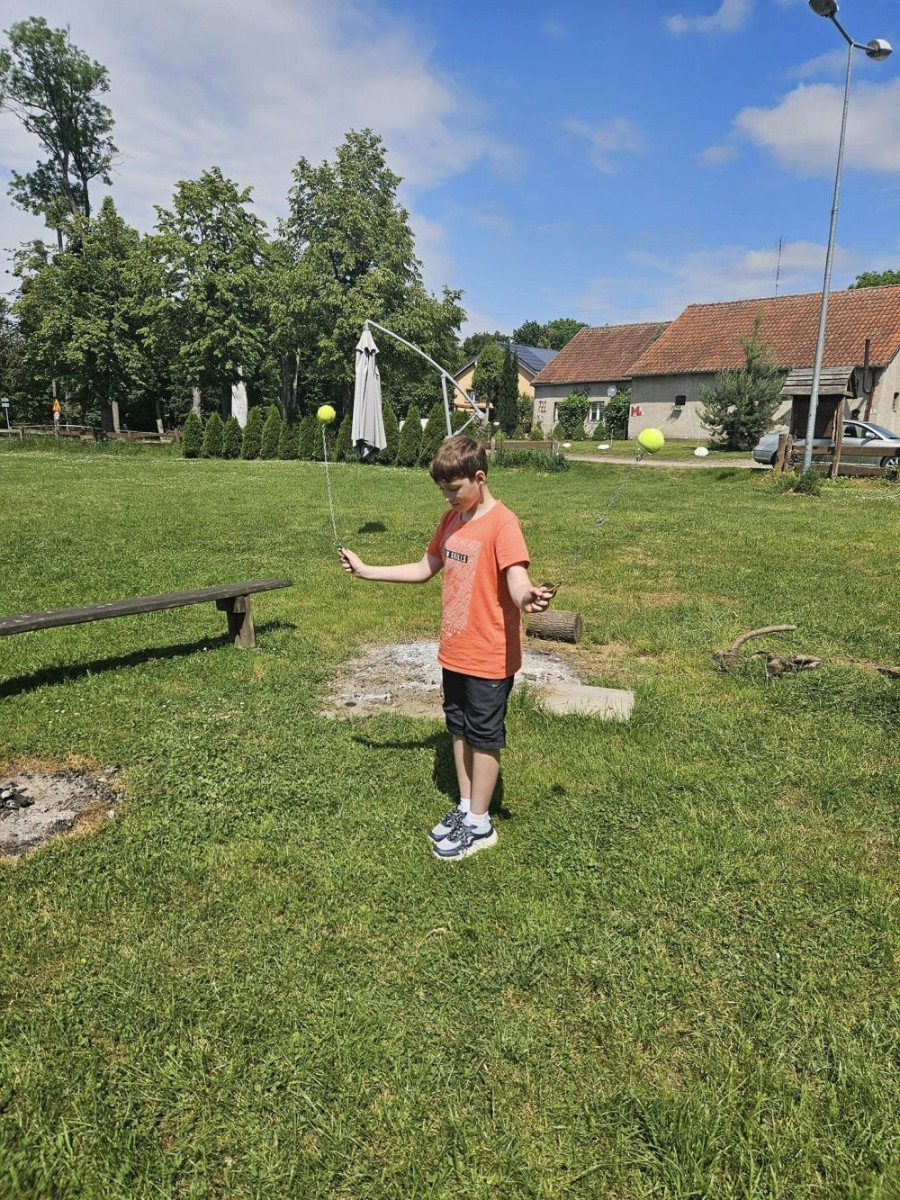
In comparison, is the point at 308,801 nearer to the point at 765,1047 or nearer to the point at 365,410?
the point at 765,1047

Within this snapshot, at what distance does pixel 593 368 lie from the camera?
42.7 meters

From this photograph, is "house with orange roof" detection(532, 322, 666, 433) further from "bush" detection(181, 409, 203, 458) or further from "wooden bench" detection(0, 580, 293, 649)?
"wooden bench" detection(0, 580, 293, 649)

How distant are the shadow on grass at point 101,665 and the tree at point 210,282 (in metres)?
32.3

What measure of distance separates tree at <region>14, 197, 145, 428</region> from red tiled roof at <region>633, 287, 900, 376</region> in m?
27.0

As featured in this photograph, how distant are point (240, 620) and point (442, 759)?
2.64 m

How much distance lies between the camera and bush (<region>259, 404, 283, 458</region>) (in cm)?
2906

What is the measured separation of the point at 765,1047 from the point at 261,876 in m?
1.96

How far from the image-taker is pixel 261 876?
118 inches

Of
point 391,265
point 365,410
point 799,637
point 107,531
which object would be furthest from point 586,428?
point 799,637

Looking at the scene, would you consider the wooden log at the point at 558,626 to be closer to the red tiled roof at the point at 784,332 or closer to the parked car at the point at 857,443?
the parked car at the point at 857,443

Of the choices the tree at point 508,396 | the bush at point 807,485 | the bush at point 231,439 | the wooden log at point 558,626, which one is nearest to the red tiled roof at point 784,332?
the tree at point 508,396

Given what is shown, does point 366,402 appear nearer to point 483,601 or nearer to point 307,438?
point 483,601

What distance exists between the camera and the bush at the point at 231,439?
2931cm

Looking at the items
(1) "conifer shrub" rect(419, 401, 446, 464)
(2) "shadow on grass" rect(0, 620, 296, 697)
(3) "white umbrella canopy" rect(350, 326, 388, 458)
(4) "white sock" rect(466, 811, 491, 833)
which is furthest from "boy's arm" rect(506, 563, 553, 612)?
(1) "conifer shrub" rect(419, 401, 446, 464)
